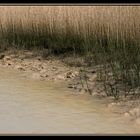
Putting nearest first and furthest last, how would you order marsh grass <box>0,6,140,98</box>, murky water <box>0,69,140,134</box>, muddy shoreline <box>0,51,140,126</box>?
murky water <box>0,69,140,134</box>
muddy shoreline <box>0,51,140,126</box>
marsh grass <box>0,6,140,98</box>

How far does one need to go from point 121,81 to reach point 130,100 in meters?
0.87

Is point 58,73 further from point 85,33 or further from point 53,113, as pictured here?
point 53,113

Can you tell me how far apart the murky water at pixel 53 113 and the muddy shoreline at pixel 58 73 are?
4.4 inches

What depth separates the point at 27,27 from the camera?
9898 mm

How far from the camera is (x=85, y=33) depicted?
8266 mm

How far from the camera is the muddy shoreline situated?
469cm

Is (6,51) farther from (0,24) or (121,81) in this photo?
(121,81)

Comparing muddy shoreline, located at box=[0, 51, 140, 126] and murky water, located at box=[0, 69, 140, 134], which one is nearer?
murky water, located at box=[0, 69, 140, 134]

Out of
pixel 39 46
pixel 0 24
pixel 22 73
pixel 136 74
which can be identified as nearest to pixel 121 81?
pixel 136 74

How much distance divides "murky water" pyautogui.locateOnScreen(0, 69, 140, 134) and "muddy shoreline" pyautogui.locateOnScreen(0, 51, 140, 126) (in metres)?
0.11

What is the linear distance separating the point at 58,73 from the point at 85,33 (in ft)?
4.85

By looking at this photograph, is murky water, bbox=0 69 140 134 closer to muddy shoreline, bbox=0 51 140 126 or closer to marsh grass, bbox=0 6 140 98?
muddy shoreline, bbox=0 51 140 126

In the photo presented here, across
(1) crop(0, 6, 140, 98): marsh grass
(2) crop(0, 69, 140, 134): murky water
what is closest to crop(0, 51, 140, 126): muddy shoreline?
(2) crop(0, 69, 140, 134): murky water

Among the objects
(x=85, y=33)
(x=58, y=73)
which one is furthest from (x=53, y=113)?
(x=85, y=33)
